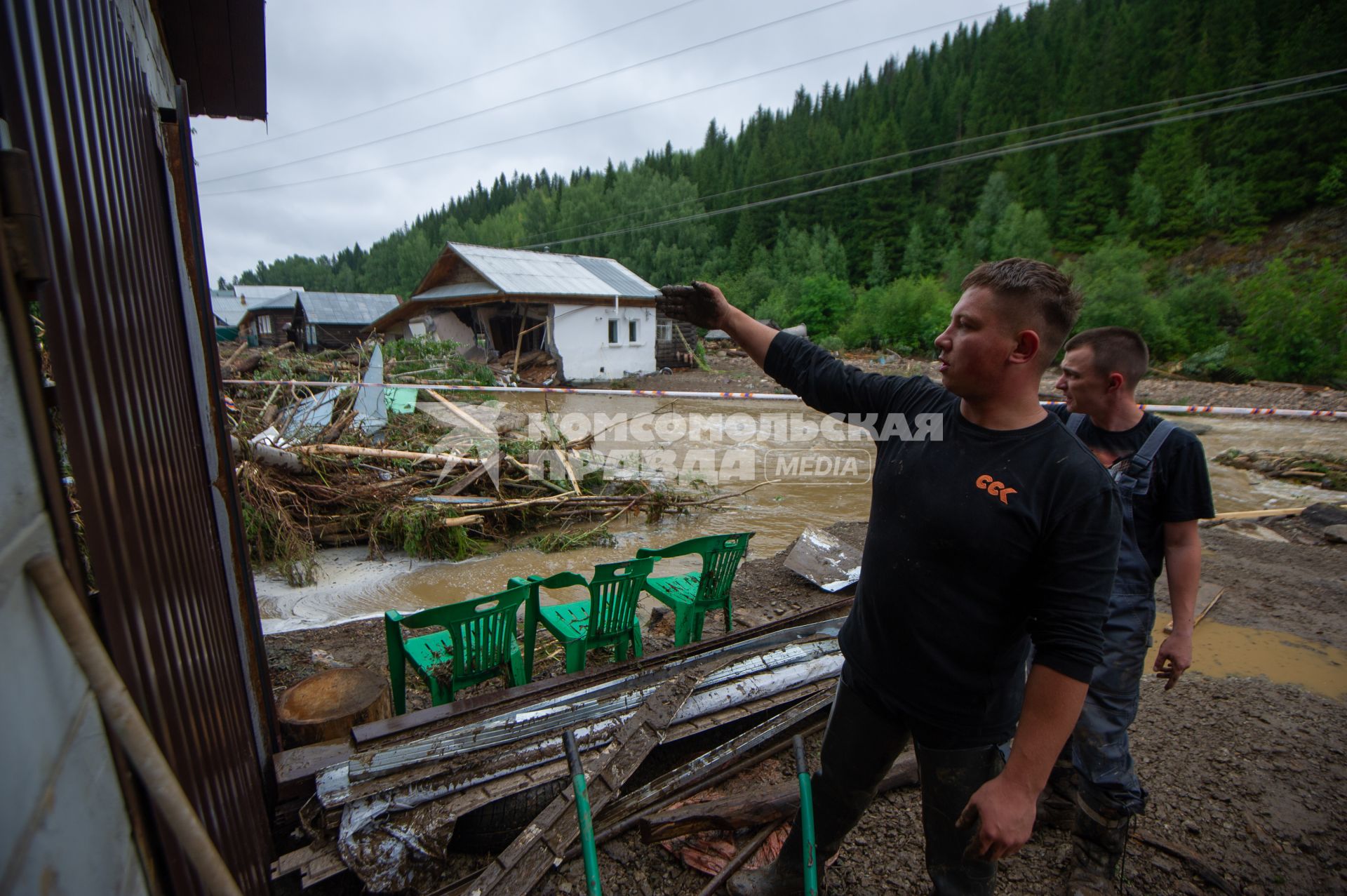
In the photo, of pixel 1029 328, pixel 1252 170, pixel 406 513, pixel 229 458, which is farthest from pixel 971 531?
pixel 1252 170

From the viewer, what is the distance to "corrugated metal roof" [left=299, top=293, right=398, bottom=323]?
112 ft

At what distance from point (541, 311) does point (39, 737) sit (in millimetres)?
21714

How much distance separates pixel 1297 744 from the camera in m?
3.44

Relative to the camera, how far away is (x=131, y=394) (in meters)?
1.45

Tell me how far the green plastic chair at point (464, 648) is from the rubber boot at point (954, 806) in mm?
2170

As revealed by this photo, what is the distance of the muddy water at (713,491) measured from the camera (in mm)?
5961

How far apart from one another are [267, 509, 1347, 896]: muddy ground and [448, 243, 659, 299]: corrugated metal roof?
17728mm

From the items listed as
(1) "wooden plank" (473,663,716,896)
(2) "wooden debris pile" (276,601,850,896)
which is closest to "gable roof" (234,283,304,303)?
(2) "wooden debris pile" (276,601,850,896)

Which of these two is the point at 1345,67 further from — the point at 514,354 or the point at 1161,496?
the point at 1161,496

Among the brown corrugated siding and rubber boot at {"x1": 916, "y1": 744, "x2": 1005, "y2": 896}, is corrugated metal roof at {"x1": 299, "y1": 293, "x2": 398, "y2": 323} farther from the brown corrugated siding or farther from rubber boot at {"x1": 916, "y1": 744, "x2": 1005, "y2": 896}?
rubber boot at {"x1": 916, "y1": 744, "x2": 1005, "y2": 896}

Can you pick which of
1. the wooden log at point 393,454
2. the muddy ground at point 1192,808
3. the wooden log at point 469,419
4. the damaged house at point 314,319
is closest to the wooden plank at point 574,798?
the muddy ground at point 1192,808

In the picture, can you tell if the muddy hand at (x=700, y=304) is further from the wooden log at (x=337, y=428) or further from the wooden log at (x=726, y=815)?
the wooden log at (x=337, y=428)

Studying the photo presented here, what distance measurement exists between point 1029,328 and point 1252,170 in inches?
Answer: 2030

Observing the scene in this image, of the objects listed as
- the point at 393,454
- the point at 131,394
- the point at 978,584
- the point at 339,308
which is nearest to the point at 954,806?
the point at 978,584
